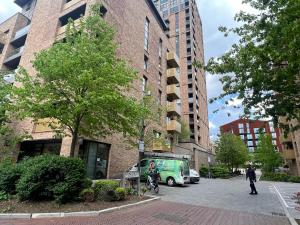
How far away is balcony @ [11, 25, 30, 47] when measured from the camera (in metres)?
24.0

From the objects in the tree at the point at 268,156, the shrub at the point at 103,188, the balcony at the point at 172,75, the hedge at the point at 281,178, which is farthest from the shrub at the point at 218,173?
the shrub at the point at 103,188

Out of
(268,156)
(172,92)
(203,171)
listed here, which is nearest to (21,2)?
(172,92)

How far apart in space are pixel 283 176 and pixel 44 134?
3049 centimetres

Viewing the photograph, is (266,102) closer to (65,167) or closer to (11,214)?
(65,167)

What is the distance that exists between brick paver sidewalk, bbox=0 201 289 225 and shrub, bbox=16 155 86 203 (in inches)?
62.2

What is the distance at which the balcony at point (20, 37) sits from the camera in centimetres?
2405

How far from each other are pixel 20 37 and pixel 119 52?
43.0ft

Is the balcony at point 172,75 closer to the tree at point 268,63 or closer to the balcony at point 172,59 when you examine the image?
the balcony at point 172,59

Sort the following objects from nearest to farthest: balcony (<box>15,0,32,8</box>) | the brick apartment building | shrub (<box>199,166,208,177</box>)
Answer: the brick apartment building
balcony (<box>15,0,32,8</box>)
shrub (<box>199,166,208,177</box>)

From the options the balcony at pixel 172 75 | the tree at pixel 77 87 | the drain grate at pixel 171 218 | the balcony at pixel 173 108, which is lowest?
the drain grate at pixel 171 218

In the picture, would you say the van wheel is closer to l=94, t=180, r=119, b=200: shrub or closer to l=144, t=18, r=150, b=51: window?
l=94, t=180, r=119, b=200: shrub

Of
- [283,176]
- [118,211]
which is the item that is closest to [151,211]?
[118,211]

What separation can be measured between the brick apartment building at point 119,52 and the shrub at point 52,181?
420 cm

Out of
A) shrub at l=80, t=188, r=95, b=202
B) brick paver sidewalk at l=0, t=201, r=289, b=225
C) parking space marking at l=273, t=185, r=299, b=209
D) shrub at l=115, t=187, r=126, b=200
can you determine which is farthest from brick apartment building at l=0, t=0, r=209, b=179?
parking space marking at l=273, t=185, r=299, b=209
